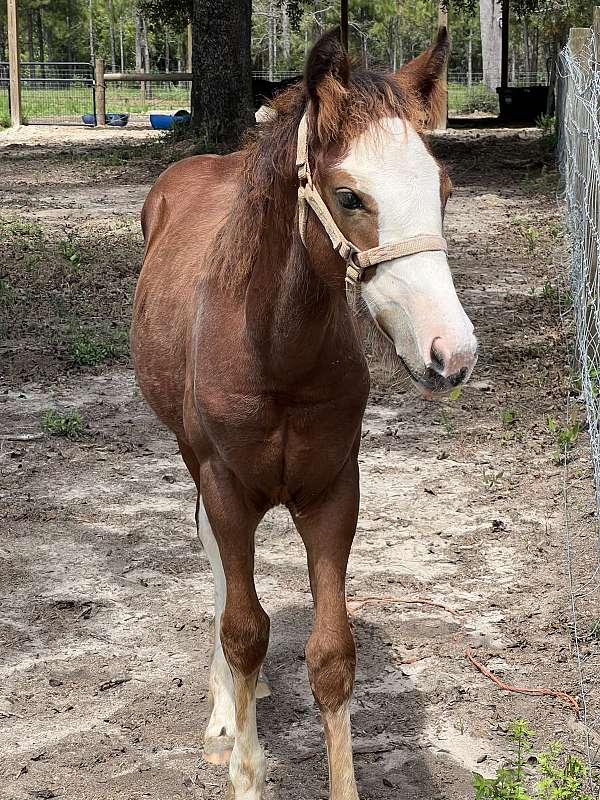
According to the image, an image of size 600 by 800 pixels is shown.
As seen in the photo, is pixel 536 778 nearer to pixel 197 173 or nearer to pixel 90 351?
pixel 197 173

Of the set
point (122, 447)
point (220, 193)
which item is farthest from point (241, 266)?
point (122, 447)

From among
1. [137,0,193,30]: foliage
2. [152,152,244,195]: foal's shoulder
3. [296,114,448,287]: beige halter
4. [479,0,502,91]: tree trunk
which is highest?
[479,0,502,91]: tree trunk

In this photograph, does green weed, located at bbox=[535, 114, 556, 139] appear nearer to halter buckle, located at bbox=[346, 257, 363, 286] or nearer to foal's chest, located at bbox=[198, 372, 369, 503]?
foal's chest, located at bbox=[198, 372, 369, 503]

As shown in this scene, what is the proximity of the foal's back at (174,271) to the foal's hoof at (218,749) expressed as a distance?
3.30ft

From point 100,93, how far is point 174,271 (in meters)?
21.8

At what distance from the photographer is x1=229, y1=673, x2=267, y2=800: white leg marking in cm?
285

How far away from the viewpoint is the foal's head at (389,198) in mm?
1973

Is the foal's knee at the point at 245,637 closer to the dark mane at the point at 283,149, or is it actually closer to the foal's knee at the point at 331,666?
the foal's knee at the point at 331,666

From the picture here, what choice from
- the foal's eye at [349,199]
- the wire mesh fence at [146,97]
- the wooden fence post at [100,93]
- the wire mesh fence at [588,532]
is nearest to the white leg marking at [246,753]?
the wire mesh fence at [588,532]

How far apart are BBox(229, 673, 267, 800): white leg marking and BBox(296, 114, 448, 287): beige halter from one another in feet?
4.25

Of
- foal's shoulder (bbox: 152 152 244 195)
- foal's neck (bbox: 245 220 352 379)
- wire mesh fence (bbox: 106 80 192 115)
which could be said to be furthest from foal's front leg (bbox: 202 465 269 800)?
wire mesh fence (bbox: 106 80 192 115)

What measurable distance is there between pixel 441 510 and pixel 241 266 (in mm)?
2464

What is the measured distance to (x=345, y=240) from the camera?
2.15 m

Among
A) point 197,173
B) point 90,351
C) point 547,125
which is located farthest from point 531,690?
point 547,125
